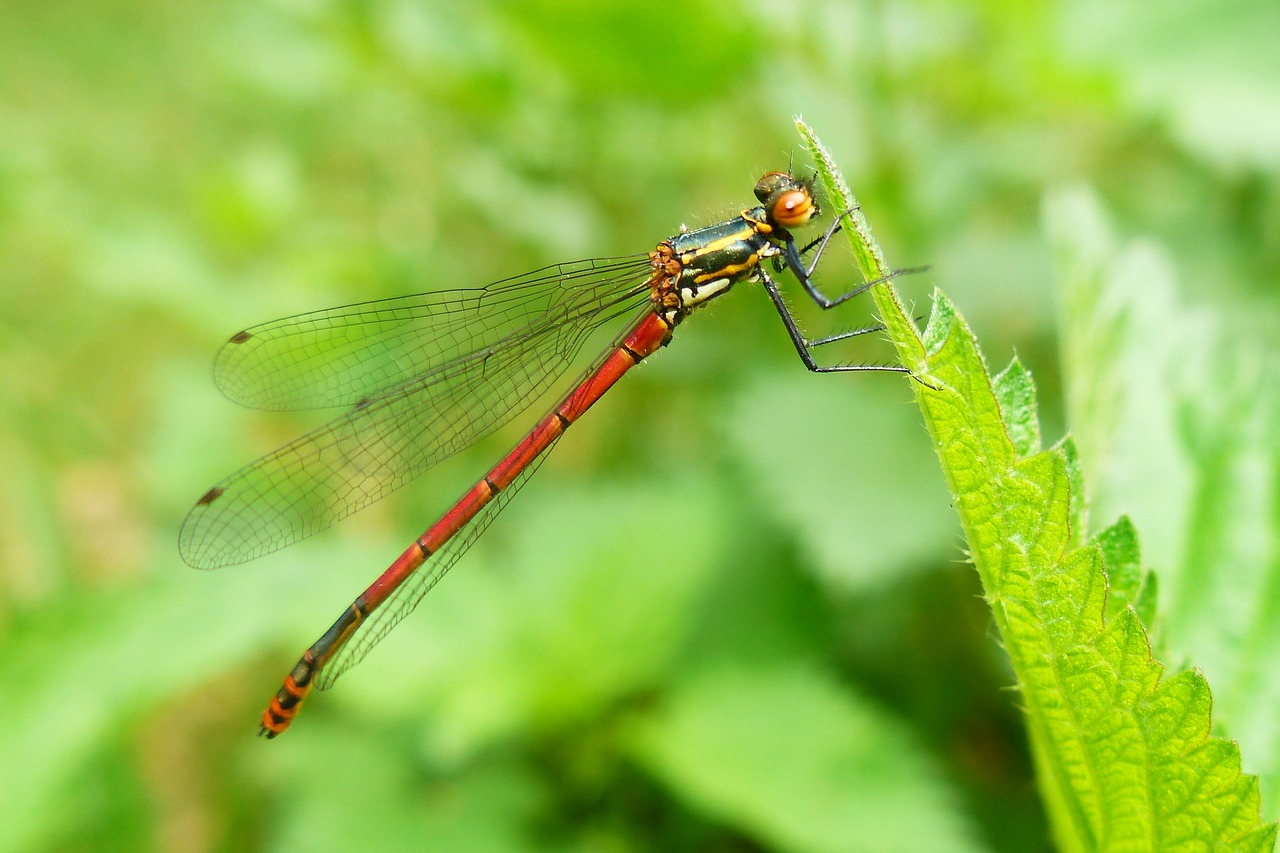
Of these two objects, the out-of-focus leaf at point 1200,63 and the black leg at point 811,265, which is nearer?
the black leg at point 811,265

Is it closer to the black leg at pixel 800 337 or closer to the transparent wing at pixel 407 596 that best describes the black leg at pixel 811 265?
the black leg at pixel 800 337

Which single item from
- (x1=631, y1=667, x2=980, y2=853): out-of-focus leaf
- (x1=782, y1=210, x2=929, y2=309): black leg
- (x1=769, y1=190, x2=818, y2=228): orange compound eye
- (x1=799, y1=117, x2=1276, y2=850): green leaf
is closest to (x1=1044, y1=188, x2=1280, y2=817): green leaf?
(x1=799, y1=117, x2=1276, y2=850): green leaf

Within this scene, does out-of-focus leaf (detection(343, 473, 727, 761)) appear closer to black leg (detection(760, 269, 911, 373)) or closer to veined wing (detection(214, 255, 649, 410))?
veined wing (detection(214, 255, 649, 410))

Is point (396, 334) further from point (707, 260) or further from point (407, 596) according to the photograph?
point (707, 260)

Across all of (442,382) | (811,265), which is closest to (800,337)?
(811,265)

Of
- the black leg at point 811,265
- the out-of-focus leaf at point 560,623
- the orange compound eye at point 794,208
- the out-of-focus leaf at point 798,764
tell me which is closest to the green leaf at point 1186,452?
the black leg at point 811,265

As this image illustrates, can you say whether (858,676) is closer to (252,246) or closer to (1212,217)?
(1212,217)
